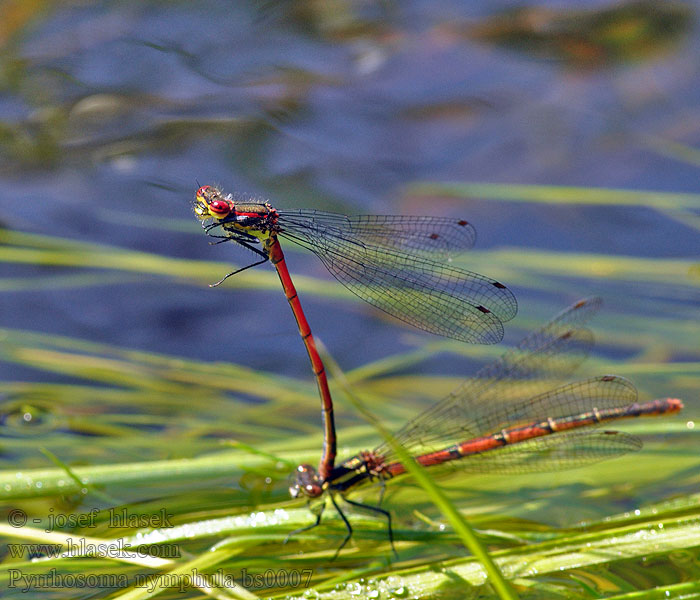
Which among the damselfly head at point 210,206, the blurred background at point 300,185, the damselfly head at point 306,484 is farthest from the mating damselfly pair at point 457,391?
the blurred background at point 300,185

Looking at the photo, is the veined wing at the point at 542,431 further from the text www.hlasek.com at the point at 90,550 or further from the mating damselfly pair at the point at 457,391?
the text www.hlasek.com at the point at 90,550

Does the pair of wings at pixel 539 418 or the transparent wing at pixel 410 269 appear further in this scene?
the pair of wings at pixel 539 418

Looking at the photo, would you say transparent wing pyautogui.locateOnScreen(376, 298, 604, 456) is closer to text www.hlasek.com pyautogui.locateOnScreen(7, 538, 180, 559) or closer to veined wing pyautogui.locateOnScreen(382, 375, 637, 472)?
veined wing pyautogui.locateOnScreen(382, 375, 637, 472)

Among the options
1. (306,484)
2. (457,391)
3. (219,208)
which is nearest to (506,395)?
(457,391)

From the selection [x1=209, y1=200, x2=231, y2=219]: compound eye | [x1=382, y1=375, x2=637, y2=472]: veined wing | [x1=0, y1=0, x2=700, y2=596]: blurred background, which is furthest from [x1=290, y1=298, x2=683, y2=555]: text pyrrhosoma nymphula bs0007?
[x1=209, y1=200, x2=231, y2=219]: compound eye

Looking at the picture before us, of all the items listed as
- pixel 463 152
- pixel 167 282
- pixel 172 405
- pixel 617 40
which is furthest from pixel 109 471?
pixel 617 40

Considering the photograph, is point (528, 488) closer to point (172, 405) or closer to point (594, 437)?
point (594, 437)

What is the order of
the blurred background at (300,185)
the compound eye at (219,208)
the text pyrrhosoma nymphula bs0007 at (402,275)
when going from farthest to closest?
the blurred background at (300,185), the text pyrrhosoma nymphula bs0007 at (402,275), the compound eye at (219,208)
